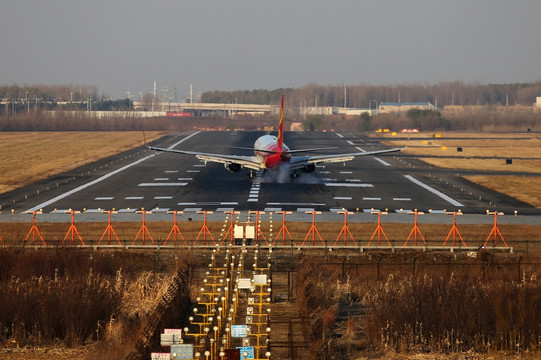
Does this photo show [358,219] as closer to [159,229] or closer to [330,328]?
[159,229]

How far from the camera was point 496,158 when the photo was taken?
416 ft

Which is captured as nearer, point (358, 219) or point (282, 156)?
point (358, 219)

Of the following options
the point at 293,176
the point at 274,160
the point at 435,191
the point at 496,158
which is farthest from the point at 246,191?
the point at 496,158

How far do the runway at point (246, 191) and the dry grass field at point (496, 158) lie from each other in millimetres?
3432

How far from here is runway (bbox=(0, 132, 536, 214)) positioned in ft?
231

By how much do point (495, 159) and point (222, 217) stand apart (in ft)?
232

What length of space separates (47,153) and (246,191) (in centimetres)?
6220

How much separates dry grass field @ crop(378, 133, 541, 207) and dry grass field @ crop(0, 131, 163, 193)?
156ft

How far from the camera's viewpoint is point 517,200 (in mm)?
76250

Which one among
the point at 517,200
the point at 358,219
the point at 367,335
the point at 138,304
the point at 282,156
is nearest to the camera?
the point at 367,335

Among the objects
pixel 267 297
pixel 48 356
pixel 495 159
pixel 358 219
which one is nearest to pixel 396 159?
pixel 495 159

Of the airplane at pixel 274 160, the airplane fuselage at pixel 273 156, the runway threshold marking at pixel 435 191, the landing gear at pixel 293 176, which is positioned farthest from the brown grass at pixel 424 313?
the landing gear at pixel 293 176

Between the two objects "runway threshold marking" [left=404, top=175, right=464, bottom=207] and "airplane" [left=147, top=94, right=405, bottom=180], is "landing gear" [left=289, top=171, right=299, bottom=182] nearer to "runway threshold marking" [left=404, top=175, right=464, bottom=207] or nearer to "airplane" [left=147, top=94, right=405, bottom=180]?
"airplane" [left=147, top=94, right=405, bottom=180]

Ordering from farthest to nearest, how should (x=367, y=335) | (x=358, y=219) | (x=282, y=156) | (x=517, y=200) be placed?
(x=282, y=156)
(x=517, y=200)
(x=358, y=219)
(x=367, y=335)
